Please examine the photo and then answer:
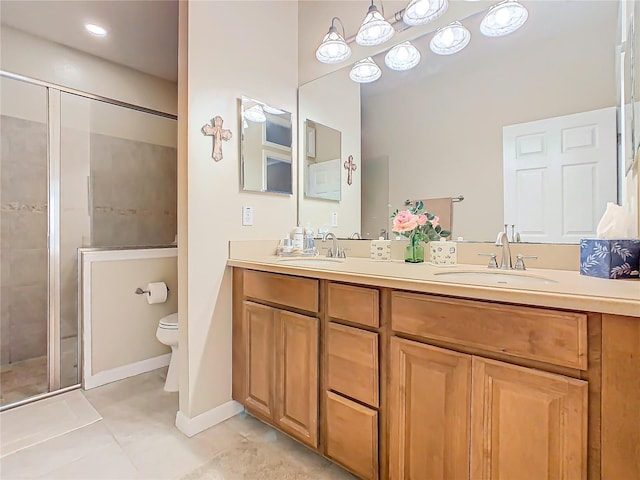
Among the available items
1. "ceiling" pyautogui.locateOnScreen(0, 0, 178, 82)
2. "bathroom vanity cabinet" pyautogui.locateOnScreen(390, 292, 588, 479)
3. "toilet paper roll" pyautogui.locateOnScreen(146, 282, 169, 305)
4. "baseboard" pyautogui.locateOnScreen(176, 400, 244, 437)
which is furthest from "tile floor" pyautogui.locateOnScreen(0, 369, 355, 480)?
"ceiling" pyautogui.locateOnScreen(0, 0, 178, 82)

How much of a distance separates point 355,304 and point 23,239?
2.60 m

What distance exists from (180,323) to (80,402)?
96 centimetres

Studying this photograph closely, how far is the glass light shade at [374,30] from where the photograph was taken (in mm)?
1776

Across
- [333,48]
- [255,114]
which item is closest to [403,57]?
[333,48]

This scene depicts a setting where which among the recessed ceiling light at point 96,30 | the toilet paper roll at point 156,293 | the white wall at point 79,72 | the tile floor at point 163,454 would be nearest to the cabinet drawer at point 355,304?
the tile floor at point 163,454

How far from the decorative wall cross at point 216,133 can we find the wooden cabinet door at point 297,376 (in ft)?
3.07

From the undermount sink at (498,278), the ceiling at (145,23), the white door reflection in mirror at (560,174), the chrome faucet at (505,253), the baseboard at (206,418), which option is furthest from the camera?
the ceiling at (145,23)

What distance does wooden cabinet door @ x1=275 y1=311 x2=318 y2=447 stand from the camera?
1.43 m

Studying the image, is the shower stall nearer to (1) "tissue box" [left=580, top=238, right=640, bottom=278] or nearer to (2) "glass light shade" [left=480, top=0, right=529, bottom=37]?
(2) "glass light shade" [left=480, top=0, right=529, bottom=37]

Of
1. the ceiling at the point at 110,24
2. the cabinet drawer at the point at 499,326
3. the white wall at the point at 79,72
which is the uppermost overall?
the ceiling at the point at 110,24

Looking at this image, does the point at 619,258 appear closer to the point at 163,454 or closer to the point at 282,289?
the point at 282,289

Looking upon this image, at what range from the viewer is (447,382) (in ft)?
3.38

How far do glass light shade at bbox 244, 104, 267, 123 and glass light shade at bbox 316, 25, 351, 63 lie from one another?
0.50 m

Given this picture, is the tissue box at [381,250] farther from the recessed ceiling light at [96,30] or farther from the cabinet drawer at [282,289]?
the recessed ceiling light at [96,30]
